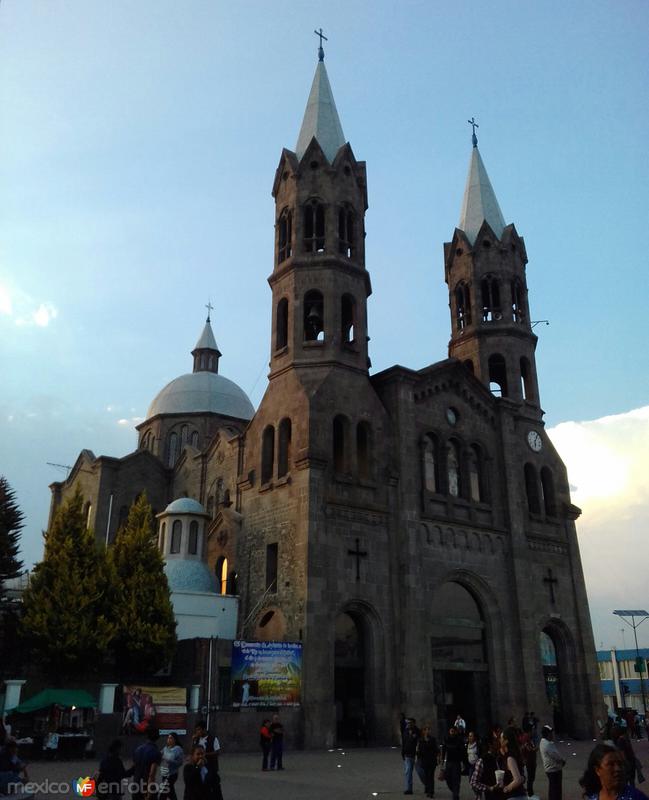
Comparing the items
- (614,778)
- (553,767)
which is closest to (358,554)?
(553,767)

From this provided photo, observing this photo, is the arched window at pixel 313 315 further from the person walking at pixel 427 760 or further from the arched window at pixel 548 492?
the person walking at pixel 427 760

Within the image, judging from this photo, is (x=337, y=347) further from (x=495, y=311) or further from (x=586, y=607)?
(x=586, y=607)

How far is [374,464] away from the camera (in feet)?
107

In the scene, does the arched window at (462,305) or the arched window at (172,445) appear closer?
the arched window at (462,305)

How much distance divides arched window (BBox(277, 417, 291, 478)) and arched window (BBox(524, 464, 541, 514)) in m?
14.0

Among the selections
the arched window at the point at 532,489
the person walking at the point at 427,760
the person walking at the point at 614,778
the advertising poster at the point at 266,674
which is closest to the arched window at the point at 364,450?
the advertising poster at the point at 266,674

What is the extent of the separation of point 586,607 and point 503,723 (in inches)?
338

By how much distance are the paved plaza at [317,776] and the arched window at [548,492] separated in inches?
622

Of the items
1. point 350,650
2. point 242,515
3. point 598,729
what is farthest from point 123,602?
point 598,729

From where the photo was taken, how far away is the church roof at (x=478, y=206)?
44469 millimetres

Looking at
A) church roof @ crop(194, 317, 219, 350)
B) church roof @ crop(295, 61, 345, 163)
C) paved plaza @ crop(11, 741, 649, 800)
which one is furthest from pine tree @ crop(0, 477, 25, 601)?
church roof @ crop(194, 317, 219, 350)

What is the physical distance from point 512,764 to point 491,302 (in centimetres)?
3529

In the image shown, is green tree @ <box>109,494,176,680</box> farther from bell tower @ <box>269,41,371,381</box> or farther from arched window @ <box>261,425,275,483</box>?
bell tower @ <box>269,41,371,381</box>

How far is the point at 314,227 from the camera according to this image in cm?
3634
